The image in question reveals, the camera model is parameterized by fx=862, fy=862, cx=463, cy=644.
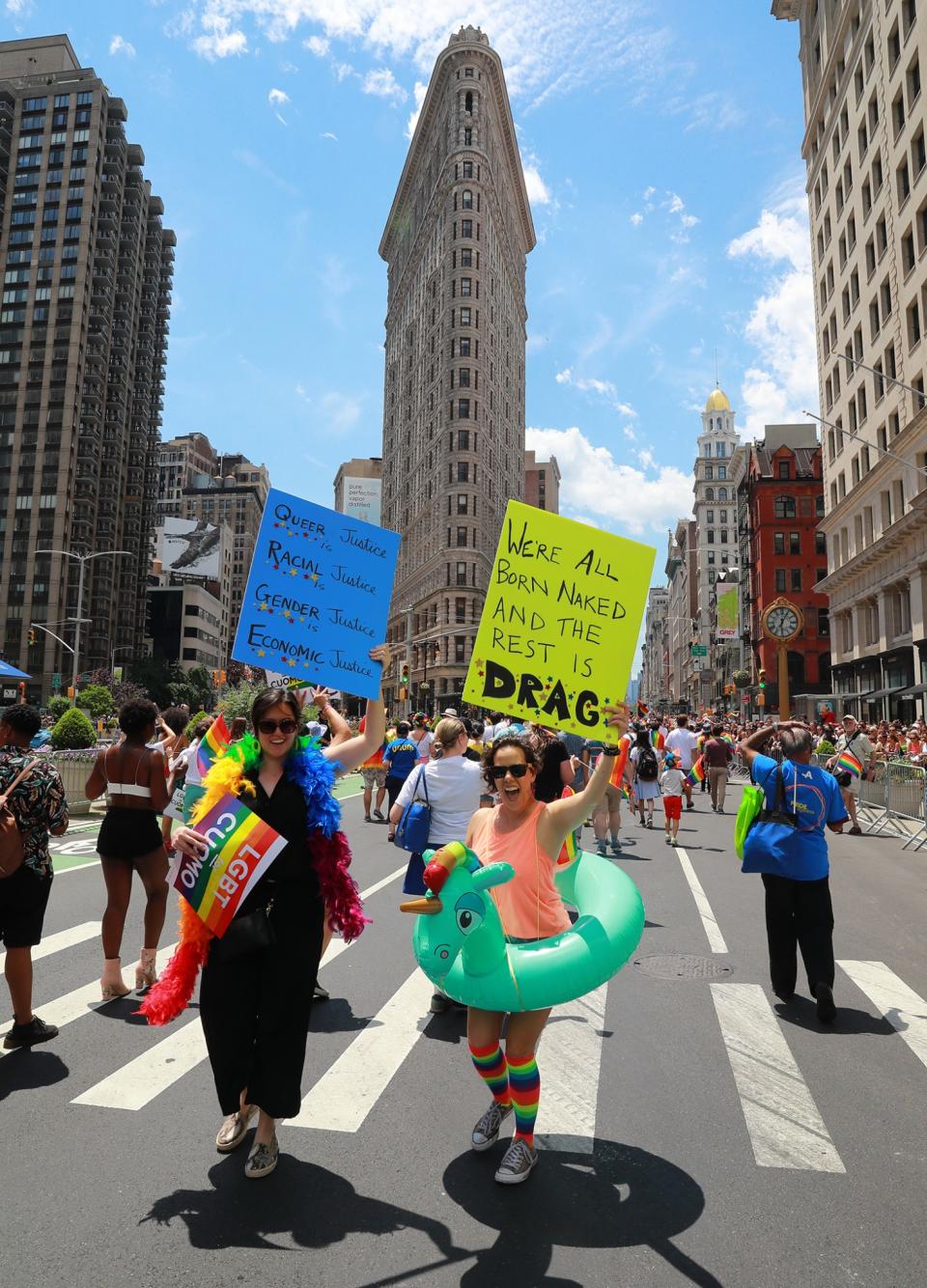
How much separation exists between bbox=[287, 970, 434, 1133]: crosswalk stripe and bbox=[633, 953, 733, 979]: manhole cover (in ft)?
6.20

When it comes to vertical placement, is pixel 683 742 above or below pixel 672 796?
above

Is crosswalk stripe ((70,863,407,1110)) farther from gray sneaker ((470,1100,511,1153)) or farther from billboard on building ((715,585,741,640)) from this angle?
billboard on building ((715,585,741,640))

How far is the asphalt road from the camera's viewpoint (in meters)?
Result: 3.11

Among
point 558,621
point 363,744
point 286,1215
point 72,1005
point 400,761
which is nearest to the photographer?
point 286,1215

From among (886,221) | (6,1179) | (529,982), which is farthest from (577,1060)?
(886,221)

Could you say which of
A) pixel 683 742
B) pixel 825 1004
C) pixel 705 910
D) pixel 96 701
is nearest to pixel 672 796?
pixel 683 742

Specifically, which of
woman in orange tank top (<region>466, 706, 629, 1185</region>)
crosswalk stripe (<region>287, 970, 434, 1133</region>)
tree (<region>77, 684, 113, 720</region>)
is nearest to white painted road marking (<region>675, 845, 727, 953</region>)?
crosswalk stripe (<region>287, 970, 434, 1133</region>)

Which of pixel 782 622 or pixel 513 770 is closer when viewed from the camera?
pixel 513 770

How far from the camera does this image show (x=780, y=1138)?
13.3 feet

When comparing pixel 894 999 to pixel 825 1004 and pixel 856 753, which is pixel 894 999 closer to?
pixel 825 1004

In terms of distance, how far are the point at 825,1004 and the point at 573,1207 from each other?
9.91 feet

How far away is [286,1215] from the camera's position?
11.1ft

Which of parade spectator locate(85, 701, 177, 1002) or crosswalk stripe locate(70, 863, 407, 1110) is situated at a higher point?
parade spectator locate(85, 701, 177, 1002)

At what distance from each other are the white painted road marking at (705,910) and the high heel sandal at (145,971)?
466 centimetres
